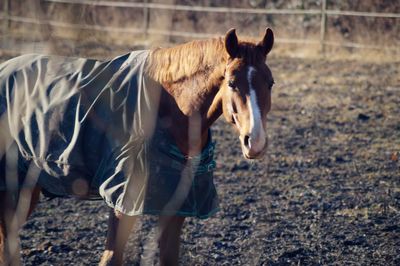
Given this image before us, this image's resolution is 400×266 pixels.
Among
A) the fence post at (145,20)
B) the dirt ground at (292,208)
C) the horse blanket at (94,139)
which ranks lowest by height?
the dirt ground at (292,208)

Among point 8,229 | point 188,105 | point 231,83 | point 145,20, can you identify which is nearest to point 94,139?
point 188,105

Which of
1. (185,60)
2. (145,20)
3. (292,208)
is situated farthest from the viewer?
(145,20)

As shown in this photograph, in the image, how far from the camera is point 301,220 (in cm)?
516

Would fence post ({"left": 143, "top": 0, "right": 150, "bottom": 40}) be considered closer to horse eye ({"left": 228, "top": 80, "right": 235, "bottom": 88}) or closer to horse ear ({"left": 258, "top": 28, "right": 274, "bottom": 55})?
horse ear ({"left": 258, "top": 28, "right": 274, "bottom": 55})

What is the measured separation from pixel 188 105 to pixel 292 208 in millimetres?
2340

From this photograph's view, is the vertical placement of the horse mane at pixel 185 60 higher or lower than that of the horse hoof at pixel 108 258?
higher

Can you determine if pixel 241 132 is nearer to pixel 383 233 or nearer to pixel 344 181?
pixel 383 233

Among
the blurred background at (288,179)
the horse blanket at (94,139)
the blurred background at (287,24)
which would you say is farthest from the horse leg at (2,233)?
the blurred background at (287,24)

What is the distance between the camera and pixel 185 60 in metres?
3.45

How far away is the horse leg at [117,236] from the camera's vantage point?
3.46 metres

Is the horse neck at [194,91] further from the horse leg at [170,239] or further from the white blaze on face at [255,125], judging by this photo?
the horse leg at [170,239]

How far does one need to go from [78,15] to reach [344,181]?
451 centimetres

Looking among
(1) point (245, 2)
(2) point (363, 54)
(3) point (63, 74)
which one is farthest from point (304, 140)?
(1) point (245, 2)

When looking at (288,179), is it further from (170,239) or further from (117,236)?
(117,236)
